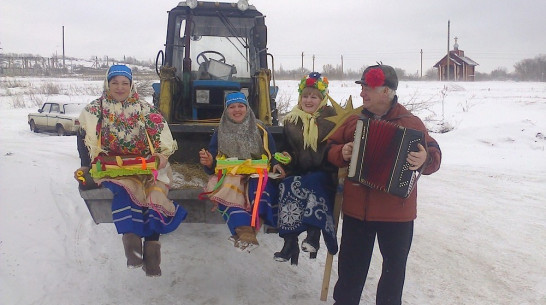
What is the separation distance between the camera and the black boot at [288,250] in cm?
354

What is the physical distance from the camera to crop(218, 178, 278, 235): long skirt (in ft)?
11.7

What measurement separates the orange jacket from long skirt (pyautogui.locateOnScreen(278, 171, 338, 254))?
0.79 feet

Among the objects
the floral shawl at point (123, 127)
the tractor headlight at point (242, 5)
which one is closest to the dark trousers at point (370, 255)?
the floral shawl at point (123, 127)

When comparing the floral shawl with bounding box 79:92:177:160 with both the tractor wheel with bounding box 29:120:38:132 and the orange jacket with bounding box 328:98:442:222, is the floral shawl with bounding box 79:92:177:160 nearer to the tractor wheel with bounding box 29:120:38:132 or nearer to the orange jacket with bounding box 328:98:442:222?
the orange jacket with bounding box 328:98:442:222

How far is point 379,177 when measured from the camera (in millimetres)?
3078

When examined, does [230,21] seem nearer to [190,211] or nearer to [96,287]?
[190,211]

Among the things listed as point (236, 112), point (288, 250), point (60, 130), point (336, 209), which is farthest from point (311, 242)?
point (60, 130)

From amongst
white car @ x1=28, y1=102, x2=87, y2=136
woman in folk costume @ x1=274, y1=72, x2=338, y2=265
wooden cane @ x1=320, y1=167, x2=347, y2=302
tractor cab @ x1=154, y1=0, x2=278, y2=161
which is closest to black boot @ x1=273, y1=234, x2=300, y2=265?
woman in folk costume @ x1=274, y1=72, x2=338, y2=265

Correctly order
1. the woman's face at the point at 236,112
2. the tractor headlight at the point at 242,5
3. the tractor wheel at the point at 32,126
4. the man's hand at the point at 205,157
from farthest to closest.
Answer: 1. the tractor wheel at the point at 32,126
2. the tractor headlight at the point at 242,5
3. the woman's face at the point at 236,112
4. the man's hand at the point at 205,157

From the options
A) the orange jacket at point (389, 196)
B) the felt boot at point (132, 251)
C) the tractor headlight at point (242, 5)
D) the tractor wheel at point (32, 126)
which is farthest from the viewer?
the tractor wheel at point (32, 126)

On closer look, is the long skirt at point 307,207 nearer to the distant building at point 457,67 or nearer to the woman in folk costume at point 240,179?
the woman in folk costume at point 240,179

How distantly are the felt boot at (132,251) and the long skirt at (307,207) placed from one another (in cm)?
104

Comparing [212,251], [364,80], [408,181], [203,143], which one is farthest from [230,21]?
[408,181]

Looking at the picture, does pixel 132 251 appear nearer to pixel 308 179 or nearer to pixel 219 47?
pixel 308 179
